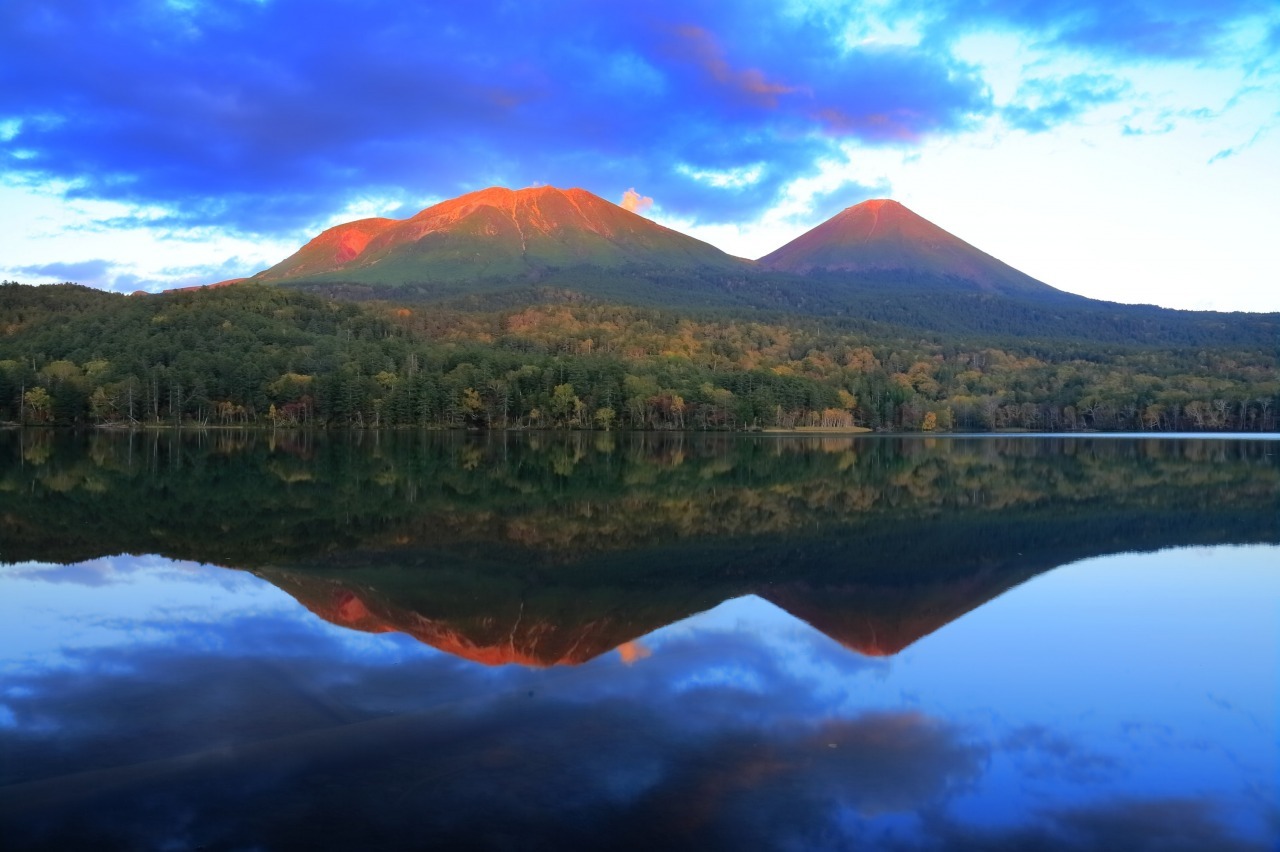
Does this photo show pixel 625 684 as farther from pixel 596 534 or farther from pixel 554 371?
pixel 554 371

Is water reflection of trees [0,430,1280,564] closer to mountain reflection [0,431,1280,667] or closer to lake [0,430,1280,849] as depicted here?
mountain reflection [0,431,1280,667]

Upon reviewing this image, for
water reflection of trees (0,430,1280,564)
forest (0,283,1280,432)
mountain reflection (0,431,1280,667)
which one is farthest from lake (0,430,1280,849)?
forest (0,283,1280,432)

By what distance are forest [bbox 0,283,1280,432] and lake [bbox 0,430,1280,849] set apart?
83.2 m

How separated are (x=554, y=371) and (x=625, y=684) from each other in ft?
325

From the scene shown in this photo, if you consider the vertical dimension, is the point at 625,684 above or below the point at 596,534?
above

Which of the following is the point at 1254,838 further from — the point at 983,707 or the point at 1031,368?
the point at 1031,368

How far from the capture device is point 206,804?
236 inches

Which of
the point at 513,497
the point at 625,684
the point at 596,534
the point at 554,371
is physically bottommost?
the point at 513,497

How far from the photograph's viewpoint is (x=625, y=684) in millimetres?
8773

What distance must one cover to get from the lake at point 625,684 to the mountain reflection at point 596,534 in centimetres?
13

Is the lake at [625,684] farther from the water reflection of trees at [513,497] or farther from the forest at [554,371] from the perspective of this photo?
the forest at [554,371]

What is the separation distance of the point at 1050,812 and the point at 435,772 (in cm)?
439

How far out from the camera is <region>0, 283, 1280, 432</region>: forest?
9950 cm

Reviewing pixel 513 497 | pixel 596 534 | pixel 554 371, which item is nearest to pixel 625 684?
pixel 596 534
